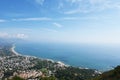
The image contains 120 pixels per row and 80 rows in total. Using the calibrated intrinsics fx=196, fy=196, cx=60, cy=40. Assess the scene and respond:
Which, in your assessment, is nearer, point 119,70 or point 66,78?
point 119,70

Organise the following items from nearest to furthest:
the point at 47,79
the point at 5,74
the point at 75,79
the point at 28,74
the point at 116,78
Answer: the point at 116,78
the point at 47,79
the point at 75,79
the point at 28,74
the point at 5,74

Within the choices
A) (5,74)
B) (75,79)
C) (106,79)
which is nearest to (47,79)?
(106,79)

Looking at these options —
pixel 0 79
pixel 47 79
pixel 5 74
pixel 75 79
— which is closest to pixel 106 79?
pixel 47 79

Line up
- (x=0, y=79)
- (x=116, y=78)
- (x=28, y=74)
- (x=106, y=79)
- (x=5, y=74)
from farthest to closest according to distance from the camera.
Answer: (x=5, y=74)
(x=28, y=74)
(x=0, y=79)
(x=106, y=79)
(x=116, y=78)

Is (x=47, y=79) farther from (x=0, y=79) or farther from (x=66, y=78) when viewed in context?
(x=0, y=79)

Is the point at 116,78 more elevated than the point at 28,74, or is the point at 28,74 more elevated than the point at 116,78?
the point at 116,78

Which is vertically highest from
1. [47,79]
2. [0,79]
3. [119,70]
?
[119,70]

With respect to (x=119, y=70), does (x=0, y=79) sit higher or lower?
lower

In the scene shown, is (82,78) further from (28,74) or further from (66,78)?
(28,74)

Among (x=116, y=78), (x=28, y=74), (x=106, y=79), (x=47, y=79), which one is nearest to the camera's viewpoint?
(x=116, y=78)
